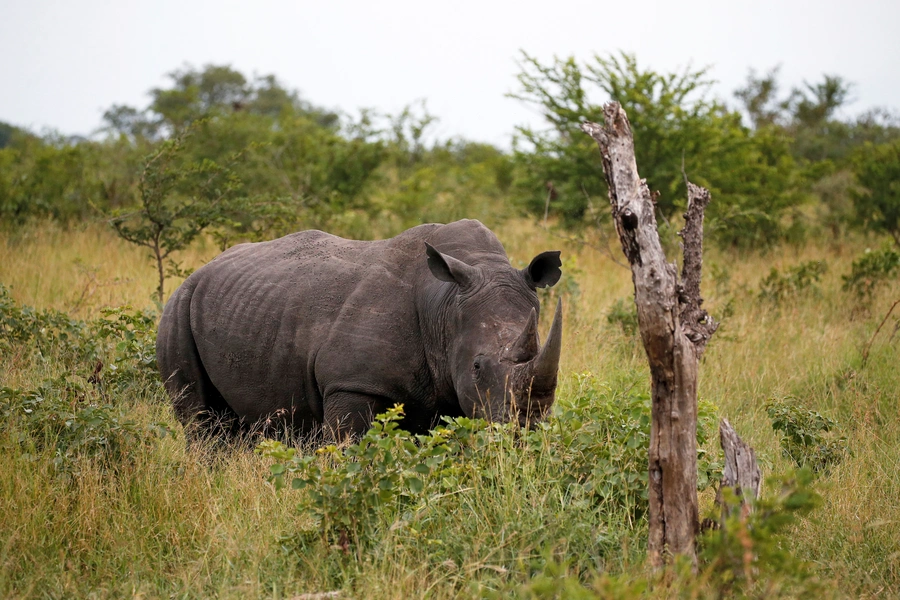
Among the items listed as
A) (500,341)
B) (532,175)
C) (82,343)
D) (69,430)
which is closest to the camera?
(500,341)

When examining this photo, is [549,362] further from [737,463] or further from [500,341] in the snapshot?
[737,463]

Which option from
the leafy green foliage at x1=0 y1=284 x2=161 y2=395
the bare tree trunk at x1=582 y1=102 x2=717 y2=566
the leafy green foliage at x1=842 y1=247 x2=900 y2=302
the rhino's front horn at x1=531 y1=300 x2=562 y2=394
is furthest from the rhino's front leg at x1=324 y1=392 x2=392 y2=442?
the leafy green foliage at x1=842 y1=247 x2=900 y2=302

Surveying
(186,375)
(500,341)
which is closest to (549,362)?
(500,341)

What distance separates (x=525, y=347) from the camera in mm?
4488

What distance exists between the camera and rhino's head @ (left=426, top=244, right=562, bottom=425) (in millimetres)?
4398

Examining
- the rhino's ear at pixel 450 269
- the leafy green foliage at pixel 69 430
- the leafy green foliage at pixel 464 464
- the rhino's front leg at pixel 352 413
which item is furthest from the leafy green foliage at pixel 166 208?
the leafy green foliage at pixel 464 464

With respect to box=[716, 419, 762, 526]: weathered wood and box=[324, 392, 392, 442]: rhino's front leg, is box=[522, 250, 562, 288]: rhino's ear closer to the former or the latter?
box=[324, 392, 392, 442]: rhino's front leg

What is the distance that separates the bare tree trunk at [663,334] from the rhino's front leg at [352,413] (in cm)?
191

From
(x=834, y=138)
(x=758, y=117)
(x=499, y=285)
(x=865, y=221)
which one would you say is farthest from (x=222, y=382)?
(x=758, y=117)

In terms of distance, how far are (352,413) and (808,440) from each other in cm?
272

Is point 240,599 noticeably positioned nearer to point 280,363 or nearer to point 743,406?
point 280,363

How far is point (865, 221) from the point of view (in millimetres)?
14531

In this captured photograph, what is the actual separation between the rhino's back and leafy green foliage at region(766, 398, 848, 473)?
2.32 m

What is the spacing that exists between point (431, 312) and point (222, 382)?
5.39 ft
